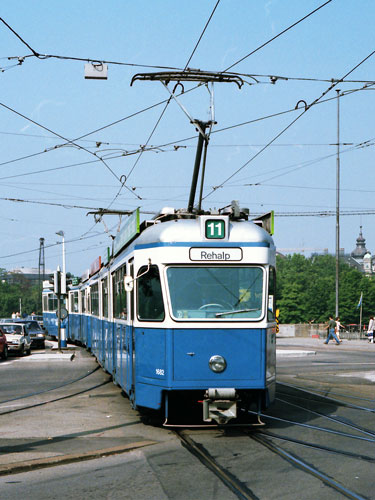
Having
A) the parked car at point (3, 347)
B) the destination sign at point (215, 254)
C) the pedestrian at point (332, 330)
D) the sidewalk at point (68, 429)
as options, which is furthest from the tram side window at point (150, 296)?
the pedestrian at point (332, 330)

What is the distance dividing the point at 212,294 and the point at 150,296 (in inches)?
35.5

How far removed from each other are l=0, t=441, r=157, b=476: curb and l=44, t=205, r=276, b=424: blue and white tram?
116 centimetres

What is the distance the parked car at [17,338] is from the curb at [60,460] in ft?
68.9

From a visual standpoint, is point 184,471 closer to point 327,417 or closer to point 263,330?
point 263,330

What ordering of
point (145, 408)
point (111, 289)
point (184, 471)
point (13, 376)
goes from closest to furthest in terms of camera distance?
point (184, 471)
point (145, 408)
point (111, 289)
point (13, 376)

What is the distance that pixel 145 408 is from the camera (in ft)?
35.1

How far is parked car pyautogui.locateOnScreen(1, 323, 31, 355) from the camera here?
1155 inches

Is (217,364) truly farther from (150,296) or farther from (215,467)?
(215,467)

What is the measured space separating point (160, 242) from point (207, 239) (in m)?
0.63

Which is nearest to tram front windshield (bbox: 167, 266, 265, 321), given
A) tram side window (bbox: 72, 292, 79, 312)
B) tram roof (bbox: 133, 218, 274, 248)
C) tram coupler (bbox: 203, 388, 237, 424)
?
tram roof (bbox: 133, 218, 274, 248)

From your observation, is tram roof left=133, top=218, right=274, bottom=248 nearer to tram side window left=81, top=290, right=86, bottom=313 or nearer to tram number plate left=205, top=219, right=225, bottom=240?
tram number plate left=205, top=219, right=225, bottom=240

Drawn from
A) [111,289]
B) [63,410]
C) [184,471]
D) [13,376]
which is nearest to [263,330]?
[184,471]

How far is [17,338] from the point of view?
29547 mm

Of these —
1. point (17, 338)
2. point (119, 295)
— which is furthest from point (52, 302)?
point (119, 295)
